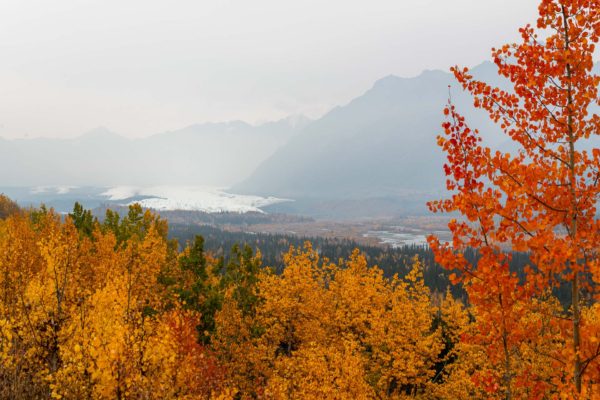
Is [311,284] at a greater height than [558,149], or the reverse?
[558,149]

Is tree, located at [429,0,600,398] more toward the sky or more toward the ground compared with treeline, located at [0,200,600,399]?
more toward the sky

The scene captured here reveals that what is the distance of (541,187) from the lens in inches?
376

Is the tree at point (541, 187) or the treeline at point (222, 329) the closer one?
the tree at point (541, 187)

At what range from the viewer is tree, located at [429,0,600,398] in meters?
9.07

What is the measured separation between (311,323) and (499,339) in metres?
23.9

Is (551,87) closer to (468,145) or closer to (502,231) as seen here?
(468,145)

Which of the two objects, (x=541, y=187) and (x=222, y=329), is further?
(x=222, y=329)

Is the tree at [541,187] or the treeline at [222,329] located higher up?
the tree at [541,187]

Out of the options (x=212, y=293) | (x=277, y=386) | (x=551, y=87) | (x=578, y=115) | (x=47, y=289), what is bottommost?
(x=277, y=386)

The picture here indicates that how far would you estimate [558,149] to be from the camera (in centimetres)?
984

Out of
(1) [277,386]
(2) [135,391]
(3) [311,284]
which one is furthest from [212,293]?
(2) [135,391]

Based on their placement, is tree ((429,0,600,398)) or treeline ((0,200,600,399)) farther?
treeline ((0,200,600,399))

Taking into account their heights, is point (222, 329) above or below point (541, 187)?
below

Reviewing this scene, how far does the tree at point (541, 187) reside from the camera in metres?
9.07
